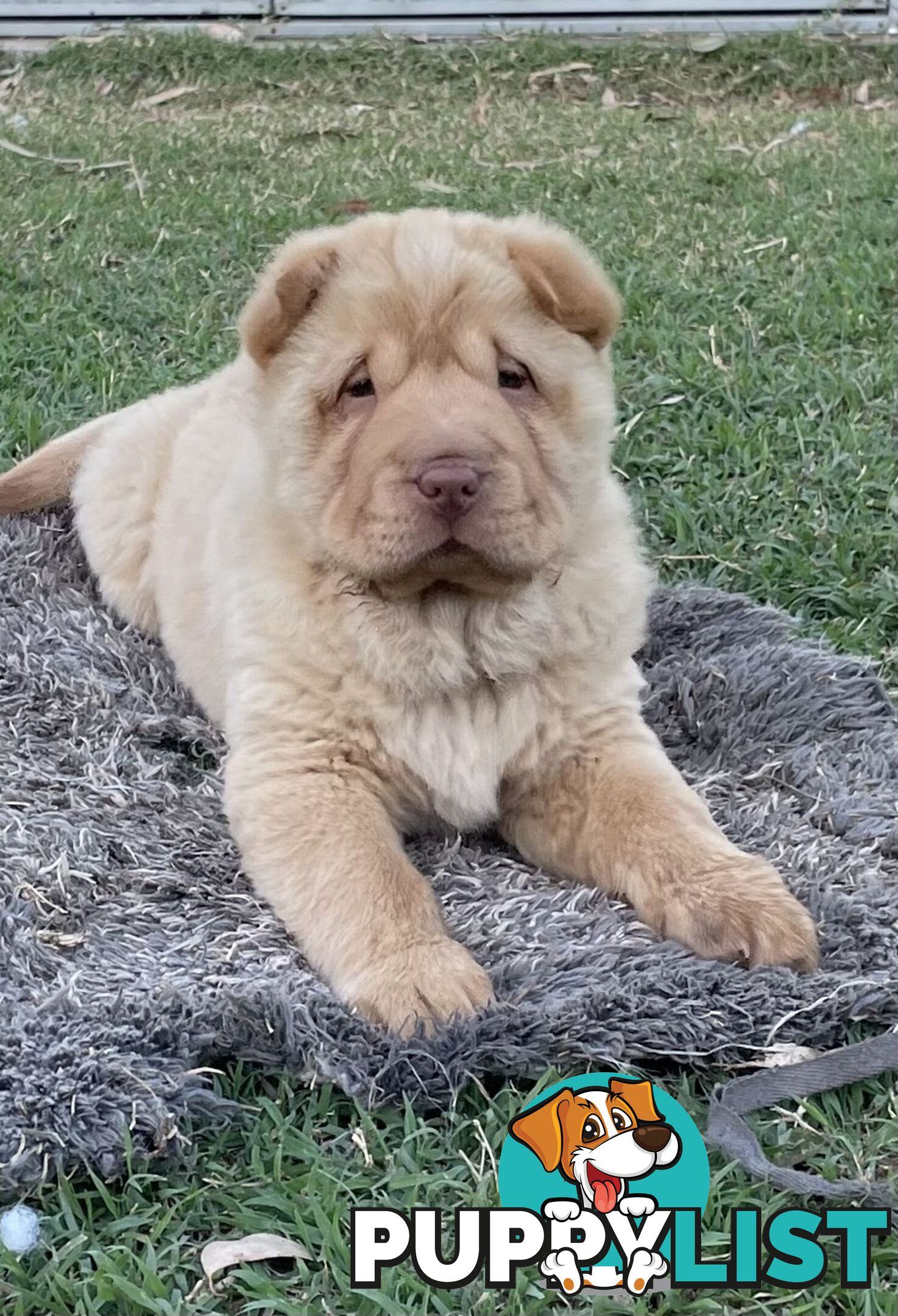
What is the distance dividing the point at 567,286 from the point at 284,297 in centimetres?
51

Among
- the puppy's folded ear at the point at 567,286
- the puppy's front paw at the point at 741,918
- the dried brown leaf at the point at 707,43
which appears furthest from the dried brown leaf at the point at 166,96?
the puppy's front paw at the point at 741,918

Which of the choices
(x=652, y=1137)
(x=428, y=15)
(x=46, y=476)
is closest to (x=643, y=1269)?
(x=652, y=1137)

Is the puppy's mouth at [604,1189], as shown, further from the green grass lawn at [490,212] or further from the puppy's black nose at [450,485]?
the puppy's black nose at [450,485]

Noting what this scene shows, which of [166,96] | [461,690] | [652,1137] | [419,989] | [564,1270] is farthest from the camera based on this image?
[166,96]

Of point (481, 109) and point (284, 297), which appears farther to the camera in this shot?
point (481, 109)

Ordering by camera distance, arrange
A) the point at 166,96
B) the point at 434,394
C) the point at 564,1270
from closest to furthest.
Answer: the point at 564,1270 < the point at 434,394 < the point at 166,96

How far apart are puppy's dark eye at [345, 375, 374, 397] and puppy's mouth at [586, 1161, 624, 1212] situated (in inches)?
52.5

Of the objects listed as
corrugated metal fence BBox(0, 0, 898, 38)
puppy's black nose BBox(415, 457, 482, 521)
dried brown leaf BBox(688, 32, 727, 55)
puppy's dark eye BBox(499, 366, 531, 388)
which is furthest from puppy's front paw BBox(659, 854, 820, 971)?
corrugated metal fence BBox(0, 0, 898, 38)

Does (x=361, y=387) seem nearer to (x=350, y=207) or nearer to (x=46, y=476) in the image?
(x=46, y=476)

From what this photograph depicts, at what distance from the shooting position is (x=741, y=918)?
217cm

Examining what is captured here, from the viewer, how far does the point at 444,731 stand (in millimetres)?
2486

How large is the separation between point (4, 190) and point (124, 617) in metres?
3.94

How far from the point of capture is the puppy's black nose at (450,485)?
212 cm

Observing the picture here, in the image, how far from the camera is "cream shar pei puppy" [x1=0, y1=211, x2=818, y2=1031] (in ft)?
7.19
